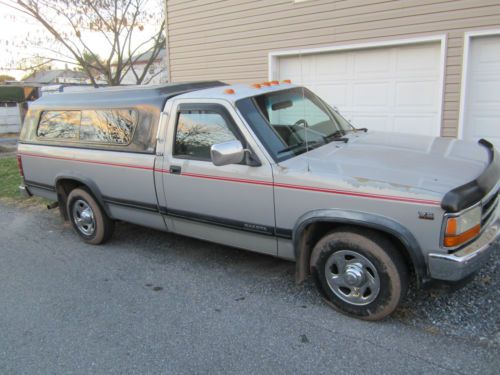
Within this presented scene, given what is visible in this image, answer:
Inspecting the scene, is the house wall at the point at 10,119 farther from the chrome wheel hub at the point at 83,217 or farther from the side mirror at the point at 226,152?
the side mirror at the point at 226,152

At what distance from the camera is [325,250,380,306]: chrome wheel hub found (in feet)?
10.9

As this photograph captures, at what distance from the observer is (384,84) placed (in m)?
7.79

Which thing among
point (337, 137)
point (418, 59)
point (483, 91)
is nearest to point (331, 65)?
point (418, 59)

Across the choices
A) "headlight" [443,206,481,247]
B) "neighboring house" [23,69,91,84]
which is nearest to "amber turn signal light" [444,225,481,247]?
"headlight" [443,206,481,247]

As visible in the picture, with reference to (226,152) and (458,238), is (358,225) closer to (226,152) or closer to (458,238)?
(458,238)

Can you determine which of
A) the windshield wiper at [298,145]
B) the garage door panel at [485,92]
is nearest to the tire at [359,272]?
the windshield wiper at [298,145]

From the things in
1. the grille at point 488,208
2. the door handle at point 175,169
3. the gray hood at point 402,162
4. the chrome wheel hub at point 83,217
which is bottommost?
the chrome wheel hub at point 83,217

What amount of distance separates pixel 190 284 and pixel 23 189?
3.46m

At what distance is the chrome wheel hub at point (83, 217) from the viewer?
5.36m

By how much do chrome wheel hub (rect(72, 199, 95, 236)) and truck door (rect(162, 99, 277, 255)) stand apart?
1424 millimetres

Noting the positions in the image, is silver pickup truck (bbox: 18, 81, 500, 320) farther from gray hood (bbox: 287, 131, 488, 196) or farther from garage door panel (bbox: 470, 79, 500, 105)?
garage door panel (bbox: 470, 79, 500, 105)

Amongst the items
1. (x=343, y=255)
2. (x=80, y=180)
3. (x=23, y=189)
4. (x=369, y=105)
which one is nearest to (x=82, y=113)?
(x=80, y=180)

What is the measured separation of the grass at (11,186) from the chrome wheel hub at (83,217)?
8.29 ft

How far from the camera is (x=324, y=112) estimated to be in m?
4.68
